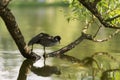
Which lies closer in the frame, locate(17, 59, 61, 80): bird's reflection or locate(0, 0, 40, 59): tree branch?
locate(17, 59, 61, 80): bird's reflection

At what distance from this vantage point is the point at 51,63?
16.0 metres

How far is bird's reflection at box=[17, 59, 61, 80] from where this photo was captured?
14125 millimetres

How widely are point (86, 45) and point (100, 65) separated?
5.36 m

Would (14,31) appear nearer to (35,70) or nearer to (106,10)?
(35,70)

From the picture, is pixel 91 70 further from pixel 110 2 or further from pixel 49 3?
pixel 49 3

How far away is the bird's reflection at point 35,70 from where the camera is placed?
14.1 m

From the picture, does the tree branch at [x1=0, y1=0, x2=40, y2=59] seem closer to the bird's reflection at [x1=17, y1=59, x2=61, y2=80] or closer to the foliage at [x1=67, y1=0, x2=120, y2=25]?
the bird's reflection at [x1=17, y1=59, x2=61, y2=80]

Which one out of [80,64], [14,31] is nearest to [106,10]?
[80,64]

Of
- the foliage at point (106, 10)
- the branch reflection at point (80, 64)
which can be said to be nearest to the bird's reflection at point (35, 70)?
the branch reflection at point (80, 64)

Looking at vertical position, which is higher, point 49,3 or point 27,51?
point 27,51

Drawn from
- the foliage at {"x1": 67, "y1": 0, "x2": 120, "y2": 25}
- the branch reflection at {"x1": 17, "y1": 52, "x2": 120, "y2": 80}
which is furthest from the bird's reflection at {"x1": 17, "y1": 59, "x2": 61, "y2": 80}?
the foliage at {"x1": 67, "y1": 0, "x2": 120, "y2": 25}

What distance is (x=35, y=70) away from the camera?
14.9 meters

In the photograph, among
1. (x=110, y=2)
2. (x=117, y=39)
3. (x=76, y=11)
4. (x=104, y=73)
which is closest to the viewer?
(x=104, y=73)

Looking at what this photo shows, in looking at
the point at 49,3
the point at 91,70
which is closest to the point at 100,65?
the point at 91,70
